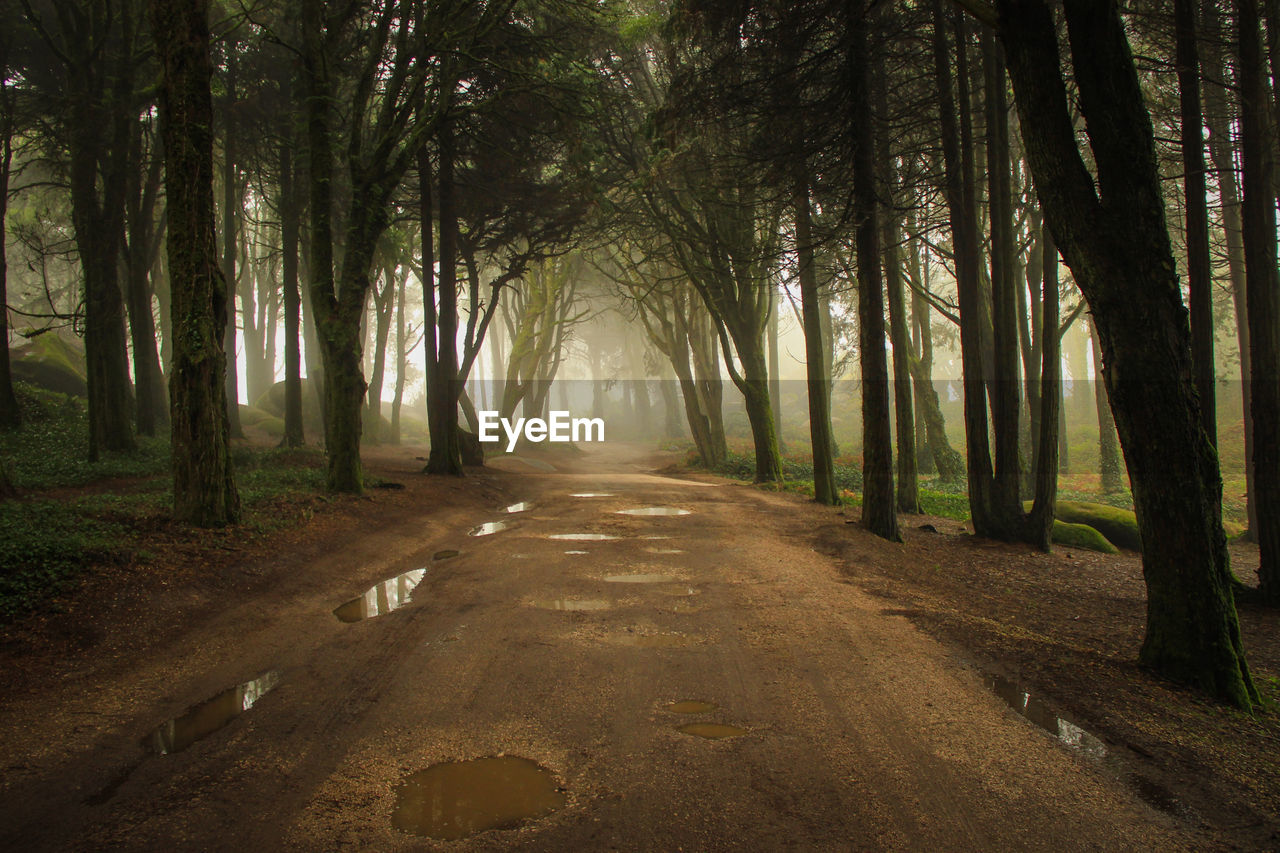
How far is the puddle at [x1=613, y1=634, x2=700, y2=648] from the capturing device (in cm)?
524

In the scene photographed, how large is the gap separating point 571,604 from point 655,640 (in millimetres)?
1166

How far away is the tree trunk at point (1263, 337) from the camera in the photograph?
25.7ft

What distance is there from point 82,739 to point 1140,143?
782 cm

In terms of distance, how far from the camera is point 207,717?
4098 mm

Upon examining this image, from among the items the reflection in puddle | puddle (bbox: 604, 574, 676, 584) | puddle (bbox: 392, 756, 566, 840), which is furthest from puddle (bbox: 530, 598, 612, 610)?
the reflection in puddle

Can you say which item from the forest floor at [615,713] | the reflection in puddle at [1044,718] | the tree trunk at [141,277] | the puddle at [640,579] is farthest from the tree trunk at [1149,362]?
the tree trunk at [141,277]

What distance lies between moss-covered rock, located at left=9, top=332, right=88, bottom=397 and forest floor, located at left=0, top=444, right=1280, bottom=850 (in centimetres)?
2028

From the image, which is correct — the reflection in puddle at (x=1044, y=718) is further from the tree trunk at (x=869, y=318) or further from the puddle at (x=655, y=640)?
the tree trunk at (x=869, y=318)

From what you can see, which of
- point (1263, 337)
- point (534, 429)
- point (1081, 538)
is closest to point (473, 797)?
point (1263, 337)

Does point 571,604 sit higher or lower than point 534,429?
lower

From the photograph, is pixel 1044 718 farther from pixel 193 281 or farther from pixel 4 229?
pixel 4 229

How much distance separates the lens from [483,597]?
6.50 meters

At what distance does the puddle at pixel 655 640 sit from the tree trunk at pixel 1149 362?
3.46m

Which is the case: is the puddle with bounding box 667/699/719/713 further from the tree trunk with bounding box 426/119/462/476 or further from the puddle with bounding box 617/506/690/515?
the tree trunk with bounding box 426/119/462/476
